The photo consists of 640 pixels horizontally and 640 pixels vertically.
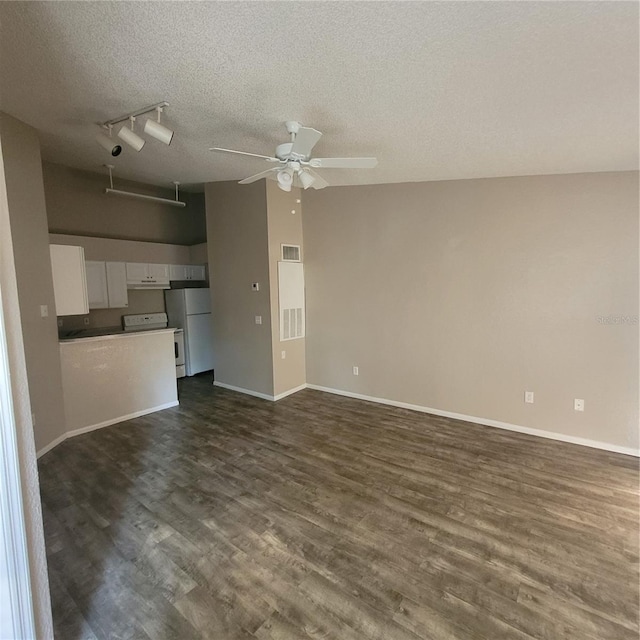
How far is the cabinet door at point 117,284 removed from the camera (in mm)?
4918

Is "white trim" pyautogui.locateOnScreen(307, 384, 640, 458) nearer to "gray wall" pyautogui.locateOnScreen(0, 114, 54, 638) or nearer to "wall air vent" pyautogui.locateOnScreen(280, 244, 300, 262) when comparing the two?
"wall air vent" pyautogui.locateOnScreen(280, 244, 300, 262)

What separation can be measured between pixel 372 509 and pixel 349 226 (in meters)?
3.40

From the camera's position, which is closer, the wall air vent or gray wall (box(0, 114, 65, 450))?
gray wall (box(0, 114, 65, 450))

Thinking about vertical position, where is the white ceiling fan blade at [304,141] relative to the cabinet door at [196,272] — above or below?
above

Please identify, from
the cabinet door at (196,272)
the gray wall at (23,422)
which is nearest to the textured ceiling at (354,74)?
the gray wall at (23,422)

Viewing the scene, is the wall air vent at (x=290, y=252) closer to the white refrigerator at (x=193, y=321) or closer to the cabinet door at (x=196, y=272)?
the white refrigerator at (x=193, y=321)

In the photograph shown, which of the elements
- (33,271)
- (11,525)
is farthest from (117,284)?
(11,525)

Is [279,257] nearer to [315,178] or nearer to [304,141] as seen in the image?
[315,178]

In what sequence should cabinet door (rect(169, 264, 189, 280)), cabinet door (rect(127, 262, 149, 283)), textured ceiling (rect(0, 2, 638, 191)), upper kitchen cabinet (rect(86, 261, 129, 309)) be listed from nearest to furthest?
1. textured ceiling (rect(0, 2, 638, 191))
2. upper kitchen cabinet (rect(86, 261, 129, 309))
3. cabinet door (rect(127, 262, 149, 283))
4. cabinet door (rect(169, 264, 189, 280))

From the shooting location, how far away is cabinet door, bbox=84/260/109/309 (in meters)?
4.70

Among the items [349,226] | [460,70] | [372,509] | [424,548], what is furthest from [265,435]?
[460,70]

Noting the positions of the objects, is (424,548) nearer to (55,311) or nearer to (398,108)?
(398,108)

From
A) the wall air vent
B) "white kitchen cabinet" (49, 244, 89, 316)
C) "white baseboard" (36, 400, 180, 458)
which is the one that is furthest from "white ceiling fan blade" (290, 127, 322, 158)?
"white baseboard" (36, 400, 180, 458)

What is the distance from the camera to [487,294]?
363cm
